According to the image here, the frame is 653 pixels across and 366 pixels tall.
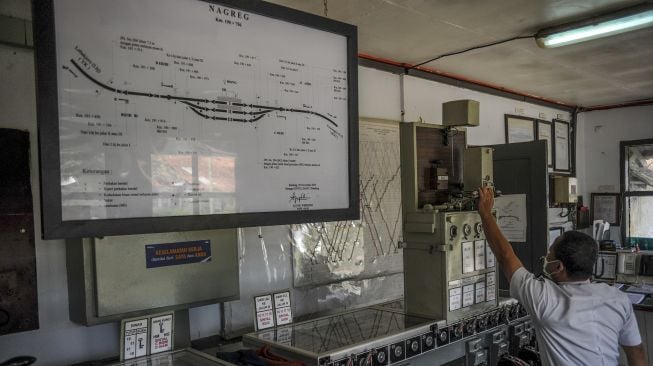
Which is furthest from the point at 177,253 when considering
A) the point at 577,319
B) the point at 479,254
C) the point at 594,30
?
the point at 594,30

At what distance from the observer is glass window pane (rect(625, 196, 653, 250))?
215 inches

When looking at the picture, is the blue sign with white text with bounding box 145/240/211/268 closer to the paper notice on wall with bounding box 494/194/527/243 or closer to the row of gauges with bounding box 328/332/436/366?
the row of gauges with bounding box 328/332/436/366

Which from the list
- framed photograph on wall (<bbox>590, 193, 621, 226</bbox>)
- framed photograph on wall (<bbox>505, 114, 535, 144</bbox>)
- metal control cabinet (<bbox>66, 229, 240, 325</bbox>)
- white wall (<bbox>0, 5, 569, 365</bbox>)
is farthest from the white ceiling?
framed photograph on wall (<bbox>590, 193, 621, 226</bbox>)

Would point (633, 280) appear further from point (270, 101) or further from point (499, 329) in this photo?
point (270, 101)

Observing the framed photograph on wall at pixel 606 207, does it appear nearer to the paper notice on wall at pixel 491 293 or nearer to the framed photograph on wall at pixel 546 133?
the framed photograph on wall at pixel 546 133

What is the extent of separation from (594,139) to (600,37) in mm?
3302

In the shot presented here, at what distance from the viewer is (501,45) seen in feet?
10.2

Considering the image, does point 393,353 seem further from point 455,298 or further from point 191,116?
point 191,116

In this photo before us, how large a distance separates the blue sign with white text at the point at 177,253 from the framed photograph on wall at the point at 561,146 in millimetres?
4433

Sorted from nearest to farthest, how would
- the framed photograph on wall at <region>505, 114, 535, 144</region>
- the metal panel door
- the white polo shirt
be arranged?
the white polo shirt → the metal panel door → the framed photograph on wall at <region>505, 114, 535, 144</region>

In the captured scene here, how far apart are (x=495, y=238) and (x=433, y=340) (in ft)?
1.83

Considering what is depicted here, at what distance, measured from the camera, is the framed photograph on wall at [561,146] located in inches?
208

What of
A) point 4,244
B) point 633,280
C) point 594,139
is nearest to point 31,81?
point 4,244

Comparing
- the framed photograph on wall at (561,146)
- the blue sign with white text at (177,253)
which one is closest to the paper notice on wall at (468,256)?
the blue sign with white text at (177,253)
